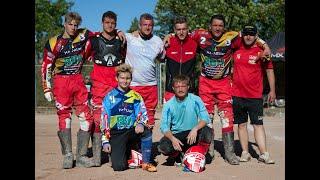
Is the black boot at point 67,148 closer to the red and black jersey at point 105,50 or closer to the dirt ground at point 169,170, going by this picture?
the dirt ground at point 169,170

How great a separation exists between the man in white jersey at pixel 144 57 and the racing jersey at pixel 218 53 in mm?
682

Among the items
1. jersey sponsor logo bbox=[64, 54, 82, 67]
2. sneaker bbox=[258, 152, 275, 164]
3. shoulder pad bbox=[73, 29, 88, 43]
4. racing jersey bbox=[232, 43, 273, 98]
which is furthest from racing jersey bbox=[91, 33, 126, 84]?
sneaker bbox=[258, 152, 275, 164]

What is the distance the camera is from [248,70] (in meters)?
6.84

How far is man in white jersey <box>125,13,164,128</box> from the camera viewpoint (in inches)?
267

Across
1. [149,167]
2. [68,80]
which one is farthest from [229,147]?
[68,80]

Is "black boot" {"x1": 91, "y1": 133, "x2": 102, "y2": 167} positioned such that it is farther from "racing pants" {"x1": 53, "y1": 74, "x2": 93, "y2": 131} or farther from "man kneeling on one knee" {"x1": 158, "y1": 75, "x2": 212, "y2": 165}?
"man kneeling on one knee" {"x1": 158, "y1": 75, "x2": 212, "y2": 165}

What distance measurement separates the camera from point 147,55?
6.82 meters

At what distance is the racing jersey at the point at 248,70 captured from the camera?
22.3 feet

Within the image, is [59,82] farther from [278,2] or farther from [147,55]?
[278,2]

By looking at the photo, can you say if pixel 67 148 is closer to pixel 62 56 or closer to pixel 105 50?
pixel 62 56

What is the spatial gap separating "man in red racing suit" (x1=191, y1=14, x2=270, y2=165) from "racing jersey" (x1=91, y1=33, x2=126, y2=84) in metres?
1.28

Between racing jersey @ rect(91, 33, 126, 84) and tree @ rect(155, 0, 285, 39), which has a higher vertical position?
tree @ rect(155, 0, 285, 39)
